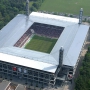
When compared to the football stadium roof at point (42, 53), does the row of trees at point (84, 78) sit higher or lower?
lower

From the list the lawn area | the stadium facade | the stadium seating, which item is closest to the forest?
the lawn area

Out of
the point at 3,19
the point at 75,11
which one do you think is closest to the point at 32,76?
the point at 3,19

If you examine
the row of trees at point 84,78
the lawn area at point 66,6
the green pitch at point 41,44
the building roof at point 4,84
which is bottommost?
the green pitch at point 41,44

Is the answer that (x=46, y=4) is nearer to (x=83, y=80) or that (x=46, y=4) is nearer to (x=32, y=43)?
(x=32, y=43)

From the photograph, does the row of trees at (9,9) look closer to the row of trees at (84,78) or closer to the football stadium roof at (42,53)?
the football stadium roof at (42,53)

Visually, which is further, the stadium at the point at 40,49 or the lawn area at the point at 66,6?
the lawn area at the point at 66,6

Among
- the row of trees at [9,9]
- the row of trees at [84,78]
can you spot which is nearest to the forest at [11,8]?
the row of trees at [9,9]

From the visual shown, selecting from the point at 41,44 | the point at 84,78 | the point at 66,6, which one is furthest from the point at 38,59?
the point at 66,6

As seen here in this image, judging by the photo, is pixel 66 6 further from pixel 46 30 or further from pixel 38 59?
pixel 38 59
